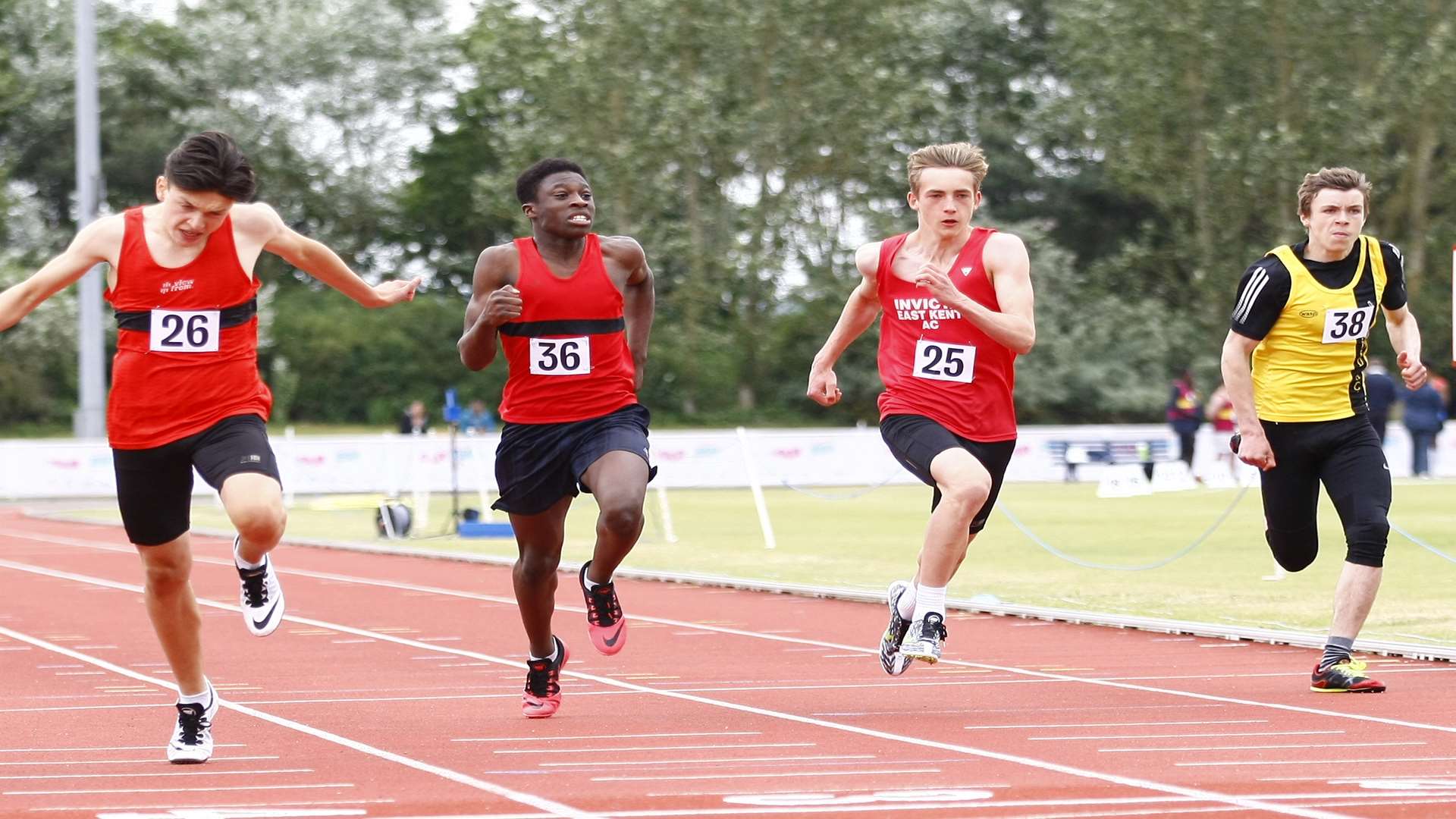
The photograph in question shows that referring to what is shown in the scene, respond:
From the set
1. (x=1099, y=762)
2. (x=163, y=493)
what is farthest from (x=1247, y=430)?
(x=163, y=493)

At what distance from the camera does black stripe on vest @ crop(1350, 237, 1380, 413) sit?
8391mm

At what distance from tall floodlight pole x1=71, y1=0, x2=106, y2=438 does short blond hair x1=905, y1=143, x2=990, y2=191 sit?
23.1 meters

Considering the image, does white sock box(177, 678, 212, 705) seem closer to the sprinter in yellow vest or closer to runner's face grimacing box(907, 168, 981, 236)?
runner's face grimacing box(907, 168, 981, 236)

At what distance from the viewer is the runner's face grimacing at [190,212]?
20.5 ft

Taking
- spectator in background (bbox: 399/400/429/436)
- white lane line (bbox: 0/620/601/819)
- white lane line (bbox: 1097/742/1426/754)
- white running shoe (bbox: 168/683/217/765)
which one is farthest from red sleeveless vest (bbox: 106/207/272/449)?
spectator in background (bbox: 399/400/429/436)

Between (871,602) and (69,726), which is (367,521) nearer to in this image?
(871,602)

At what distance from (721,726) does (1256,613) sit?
5423 millimetres

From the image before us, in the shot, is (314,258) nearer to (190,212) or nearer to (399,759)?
(190,212)

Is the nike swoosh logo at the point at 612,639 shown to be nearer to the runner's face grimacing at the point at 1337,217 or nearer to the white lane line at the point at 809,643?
the white lane line at the point at 809,643

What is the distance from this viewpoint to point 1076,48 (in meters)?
52.0

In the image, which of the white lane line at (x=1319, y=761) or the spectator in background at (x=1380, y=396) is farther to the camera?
the spectator in background at (x=1380, y=396)

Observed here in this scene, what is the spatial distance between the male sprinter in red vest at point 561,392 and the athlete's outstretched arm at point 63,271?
1.40 metres

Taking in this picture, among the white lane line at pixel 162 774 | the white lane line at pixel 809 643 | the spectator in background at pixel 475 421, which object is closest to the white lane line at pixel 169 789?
the white lane line at pixel 162 774

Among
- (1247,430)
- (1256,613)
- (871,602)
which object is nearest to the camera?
(1247,430)
